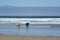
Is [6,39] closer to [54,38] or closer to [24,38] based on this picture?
[24,38]

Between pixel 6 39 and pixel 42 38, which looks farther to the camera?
pixel 42 38

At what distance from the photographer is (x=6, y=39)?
288 inches

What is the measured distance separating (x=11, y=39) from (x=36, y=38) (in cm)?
131

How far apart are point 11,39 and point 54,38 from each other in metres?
2.23

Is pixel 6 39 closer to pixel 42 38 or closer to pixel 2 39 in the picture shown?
pixel 2 39

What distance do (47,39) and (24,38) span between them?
121cm

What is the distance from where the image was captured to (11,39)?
7.45 meters

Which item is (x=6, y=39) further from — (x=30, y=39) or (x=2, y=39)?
(x=30, y=39)

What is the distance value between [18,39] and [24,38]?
0.39 metres

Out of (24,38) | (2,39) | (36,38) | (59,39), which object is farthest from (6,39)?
(59,39)

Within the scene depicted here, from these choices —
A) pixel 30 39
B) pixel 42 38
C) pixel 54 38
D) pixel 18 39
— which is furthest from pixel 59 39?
pixel 18 39

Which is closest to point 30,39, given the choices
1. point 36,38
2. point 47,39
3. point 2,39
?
A: point 36,38

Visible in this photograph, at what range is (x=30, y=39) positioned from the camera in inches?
297

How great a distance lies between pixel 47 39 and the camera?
24.5 feet
